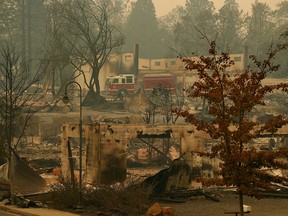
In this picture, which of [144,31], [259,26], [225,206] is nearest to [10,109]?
[225,206]

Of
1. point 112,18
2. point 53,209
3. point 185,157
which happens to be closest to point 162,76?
point 185,157

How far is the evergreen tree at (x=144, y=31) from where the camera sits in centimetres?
14350

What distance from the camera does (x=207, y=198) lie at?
31.2m

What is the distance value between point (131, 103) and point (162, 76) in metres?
10.4

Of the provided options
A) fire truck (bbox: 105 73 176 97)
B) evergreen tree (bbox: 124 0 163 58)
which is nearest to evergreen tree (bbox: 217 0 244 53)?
evergreen tree (bbox: 124 0 163 58)

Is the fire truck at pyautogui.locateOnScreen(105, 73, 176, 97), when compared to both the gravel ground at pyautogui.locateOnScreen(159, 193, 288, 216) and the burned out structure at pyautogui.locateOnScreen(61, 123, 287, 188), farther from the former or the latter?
the gravel ground at pyautogui.locateOnScreen(159, 193, 288, 216)

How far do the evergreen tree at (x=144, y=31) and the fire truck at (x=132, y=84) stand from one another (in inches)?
2495

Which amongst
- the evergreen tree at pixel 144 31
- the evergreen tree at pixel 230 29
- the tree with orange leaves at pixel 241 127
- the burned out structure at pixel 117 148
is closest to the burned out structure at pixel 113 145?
the burned out structure at pixel 117 148

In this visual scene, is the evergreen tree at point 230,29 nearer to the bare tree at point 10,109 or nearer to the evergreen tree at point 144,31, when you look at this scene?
the evergreen tree at point 144,31

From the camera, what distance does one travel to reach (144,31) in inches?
5881

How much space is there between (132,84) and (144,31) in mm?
77967

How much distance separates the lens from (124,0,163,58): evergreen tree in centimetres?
14350

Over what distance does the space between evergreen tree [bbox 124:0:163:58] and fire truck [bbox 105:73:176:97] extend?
6337 centimetres

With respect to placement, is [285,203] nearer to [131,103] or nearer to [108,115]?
[108,115]
